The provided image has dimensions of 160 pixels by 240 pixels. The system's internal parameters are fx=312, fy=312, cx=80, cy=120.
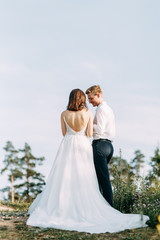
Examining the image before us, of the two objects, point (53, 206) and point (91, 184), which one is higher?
point (91, 184)

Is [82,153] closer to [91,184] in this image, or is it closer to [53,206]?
[91,184]

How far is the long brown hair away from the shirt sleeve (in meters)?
0.59

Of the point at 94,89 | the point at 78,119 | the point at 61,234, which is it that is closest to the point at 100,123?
the point at 78,119

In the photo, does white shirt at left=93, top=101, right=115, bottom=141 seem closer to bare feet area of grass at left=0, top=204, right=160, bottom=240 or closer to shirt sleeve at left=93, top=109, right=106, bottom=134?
shirt sleeve at left=93, top=109, right=106, bottom=134

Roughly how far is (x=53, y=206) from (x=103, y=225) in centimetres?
136

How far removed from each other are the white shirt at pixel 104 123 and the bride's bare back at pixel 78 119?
9.8 inches

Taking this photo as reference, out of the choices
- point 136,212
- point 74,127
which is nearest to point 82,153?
point 74,127

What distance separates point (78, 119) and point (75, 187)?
169 centimetres

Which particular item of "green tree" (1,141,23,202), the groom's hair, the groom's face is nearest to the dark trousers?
the groom's face

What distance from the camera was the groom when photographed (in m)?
8.08

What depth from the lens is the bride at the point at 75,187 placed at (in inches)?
283

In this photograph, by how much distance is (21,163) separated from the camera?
128ft

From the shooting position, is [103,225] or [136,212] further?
[136,212]

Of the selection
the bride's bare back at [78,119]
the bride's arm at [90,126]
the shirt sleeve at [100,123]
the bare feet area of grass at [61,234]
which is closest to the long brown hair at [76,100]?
the bride's bare back at [78,119]
